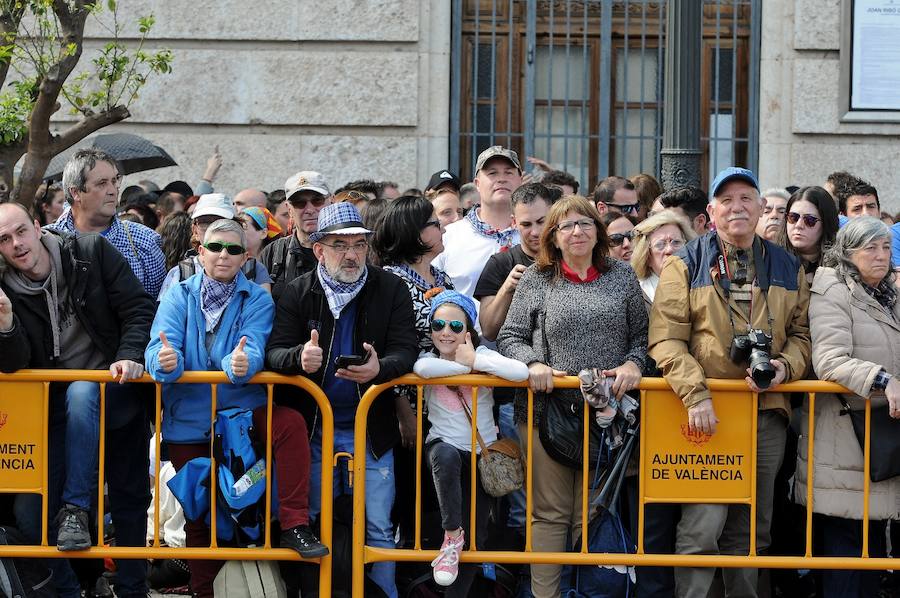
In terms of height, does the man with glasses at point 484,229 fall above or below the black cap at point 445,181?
below

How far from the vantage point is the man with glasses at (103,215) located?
22.4 feet

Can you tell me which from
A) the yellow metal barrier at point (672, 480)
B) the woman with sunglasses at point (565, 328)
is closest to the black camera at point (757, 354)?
the yellow metal barrier at point (672, 480)

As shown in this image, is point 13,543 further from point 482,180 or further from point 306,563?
point 482,180

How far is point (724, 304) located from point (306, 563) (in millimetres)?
2317

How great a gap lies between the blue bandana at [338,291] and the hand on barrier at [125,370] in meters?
0.93

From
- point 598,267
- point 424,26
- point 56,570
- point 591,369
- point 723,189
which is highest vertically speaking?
point 424,26

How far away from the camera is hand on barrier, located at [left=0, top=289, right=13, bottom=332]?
5832mm

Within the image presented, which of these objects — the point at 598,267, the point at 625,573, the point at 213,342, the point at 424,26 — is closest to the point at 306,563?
the point at 213,342

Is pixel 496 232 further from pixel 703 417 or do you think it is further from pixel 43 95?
pixel 43 95

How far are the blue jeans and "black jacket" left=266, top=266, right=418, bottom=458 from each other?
87 mm

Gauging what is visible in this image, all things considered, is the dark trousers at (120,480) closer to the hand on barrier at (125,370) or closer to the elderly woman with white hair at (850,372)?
the hand on barrier at (125,370)

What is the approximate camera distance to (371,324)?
20.4 ft

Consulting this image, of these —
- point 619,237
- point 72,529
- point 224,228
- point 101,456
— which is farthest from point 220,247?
point 619,237

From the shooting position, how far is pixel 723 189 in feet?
20.8
